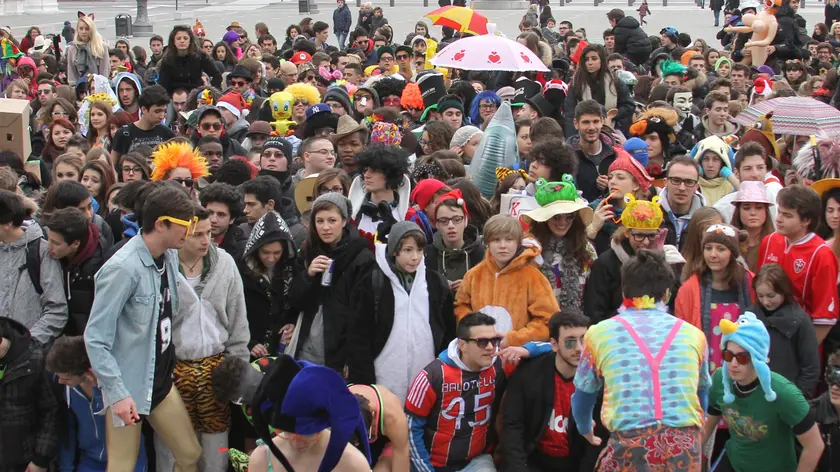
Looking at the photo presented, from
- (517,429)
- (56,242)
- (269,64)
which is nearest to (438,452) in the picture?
(517,429)

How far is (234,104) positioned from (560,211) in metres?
5.89

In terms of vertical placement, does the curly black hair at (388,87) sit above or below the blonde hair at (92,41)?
below

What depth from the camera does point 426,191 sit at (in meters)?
6.87

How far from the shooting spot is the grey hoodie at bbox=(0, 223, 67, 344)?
235 inches

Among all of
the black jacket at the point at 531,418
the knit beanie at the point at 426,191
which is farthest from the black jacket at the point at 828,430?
the knit beanie at the point at 426,191

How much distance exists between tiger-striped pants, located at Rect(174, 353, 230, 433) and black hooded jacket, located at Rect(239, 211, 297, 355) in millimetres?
542

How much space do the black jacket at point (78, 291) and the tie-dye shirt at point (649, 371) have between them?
3.11 metres

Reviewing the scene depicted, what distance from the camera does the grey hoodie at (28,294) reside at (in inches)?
235

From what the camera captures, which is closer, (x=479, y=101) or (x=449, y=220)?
(x=449, y=220)

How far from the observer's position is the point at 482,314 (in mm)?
5566

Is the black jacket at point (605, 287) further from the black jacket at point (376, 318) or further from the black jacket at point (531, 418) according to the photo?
the black jacket at point (376, 318)

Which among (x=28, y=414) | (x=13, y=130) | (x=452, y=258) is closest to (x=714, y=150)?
(x=452, y=258)

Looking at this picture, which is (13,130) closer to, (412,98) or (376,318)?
(412,98)

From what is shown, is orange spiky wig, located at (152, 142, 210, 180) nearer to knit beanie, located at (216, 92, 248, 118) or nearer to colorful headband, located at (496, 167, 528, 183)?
colorful headband, located at (496, 167, 528, 183)
